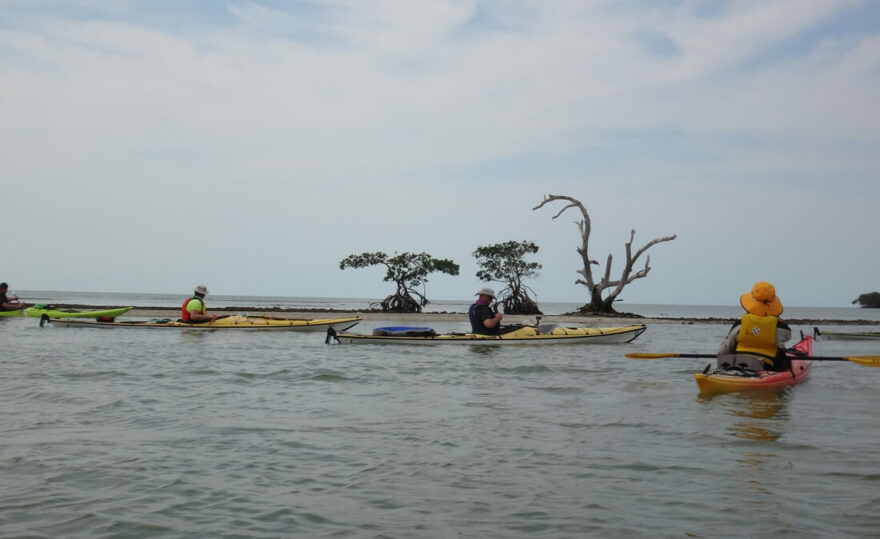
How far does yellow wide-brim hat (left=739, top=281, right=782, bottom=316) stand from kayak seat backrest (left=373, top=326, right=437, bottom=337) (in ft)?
26.1

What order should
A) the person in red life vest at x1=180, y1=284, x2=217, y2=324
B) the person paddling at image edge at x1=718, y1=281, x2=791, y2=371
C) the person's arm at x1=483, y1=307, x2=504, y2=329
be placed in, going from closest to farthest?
the person paddling at image edge at x1=718, y1=281, x2=791, y2=371, the person's arm at x1=483, y1=307, x2=504, y2=329, the person in red life vest at x1=180, y1=284, x2=217, y2=324

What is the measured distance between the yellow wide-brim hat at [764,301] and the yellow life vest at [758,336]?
0.28 ft

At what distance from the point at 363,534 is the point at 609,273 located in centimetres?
3356

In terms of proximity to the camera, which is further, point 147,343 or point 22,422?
point 147,343

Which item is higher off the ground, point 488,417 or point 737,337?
point 737,337

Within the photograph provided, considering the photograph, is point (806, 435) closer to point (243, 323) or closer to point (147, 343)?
point (147, 343)

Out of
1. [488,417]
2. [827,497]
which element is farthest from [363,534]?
[488,417]

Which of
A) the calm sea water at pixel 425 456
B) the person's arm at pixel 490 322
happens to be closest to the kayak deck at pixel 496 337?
the person's arm at pixel 490 322

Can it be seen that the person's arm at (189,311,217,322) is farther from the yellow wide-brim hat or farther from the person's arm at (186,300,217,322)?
the yellow wide-brim hat

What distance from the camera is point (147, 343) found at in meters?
18.3

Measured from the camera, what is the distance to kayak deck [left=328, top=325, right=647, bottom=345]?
1680 centimetres

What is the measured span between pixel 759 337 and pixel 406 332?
8519mm

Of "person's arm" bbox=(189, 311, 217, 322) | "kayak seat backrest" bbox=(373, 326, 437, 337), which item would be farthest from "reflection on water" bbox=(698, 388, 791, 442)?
"person's arm" bbox=(189, 311, 217, 322)

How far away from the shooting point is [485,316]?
16.8 metres
